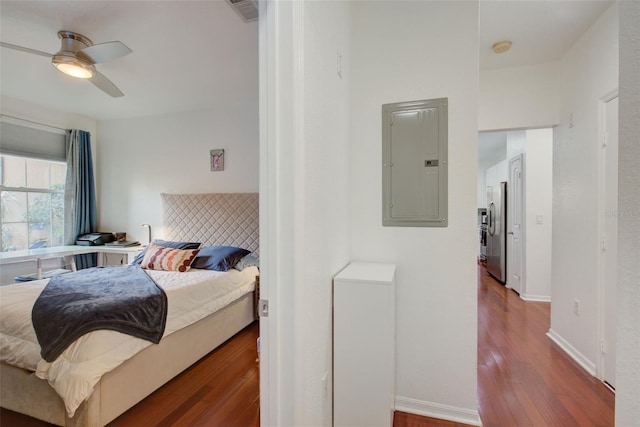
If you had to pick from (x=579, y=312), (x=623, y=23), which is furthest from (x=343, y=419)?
(x=579, y=312)

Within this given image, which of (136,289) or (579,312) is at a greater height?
(136,289)

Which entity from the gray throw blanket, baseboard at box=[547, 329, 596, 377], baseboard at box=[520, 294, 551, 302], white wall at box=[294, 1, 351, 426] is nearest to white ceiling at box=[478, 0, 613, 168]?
white wall at box=[294, 1, 351, 426]

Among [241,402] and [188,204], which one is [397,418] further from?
[188,204]

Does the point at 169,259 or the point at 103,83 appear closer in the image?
the point at 103,83

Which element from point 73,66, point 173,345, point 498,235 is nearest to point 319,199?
point 173,345

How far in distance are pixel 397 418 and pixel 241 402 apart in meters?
1.05

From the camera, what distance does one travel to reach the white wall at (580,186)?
2094 mm

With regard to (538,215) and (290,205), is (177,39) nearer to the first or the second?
(290,205)

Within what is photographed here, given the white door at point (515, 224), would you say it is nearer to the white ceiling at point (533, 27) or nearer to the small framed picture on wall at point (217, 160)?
the white ceiling at point (533, 27)

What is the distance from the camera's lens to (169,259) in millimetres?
2820

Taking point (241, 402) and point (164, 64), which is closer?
point (241, 402)

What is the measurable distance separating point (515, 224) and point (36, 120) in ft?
22.9

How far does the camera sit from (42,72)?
2.71m

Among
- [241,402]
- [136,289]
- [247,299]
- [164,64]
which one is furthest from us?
[247,299]
